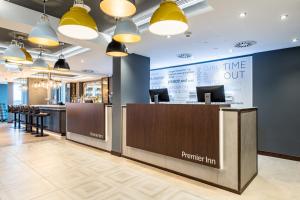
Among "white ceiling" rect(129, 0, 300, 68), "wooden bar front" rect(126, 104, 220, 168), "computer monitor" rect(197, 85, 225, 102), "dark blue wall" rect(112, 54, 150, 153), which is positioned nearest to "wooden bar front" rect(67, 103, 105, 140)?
"dark blue wall" rect(112, 54, 150, 153)

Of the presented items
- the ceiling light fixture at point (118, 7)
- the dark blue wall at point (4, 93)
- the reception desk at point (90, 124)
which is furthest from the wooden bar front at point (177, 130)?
the dark blue wall at point (4, 93)

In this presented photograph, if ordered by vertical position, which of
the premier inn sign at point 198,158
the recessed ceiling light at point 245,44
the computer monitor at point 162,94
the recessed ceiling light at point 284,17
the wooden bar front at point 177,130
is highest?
the recessed ceiling light at point 284,17

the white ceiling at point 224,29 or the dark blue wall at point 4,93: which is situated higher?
the white ceiling at point 224,29

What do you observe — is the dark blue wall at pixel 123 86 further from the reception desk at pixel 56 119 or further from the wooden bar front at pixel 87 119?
the reception desk at pixel 56 119

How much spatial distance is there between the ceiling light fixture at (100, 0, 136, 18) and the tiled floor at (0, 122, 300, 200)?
264cm

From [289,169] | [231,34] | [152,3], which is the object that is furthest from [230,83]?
[152,3]

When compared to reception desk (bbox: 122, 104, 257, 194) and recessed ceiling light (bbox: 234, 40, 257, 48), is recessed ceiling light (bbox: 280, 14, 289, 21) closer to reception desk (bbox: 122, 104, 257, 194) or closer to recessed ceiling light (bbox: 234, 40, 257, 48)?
recessed ceiling light (bbox: 234, 40, 257, 48)

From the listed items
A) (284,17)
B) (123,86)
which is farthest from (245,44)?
(123,86)

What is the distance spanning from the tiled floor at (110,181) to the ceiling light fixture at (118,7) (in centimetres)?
264

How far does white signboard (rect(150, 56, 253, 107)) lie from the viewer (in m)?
5.86

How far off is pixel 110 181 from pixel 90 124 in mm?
2927

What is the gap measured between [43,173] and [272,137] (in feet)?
19.3

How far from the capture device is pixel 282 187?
326 centimetres

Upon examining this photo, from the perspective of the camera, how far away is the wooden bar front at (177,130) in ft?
10.5
